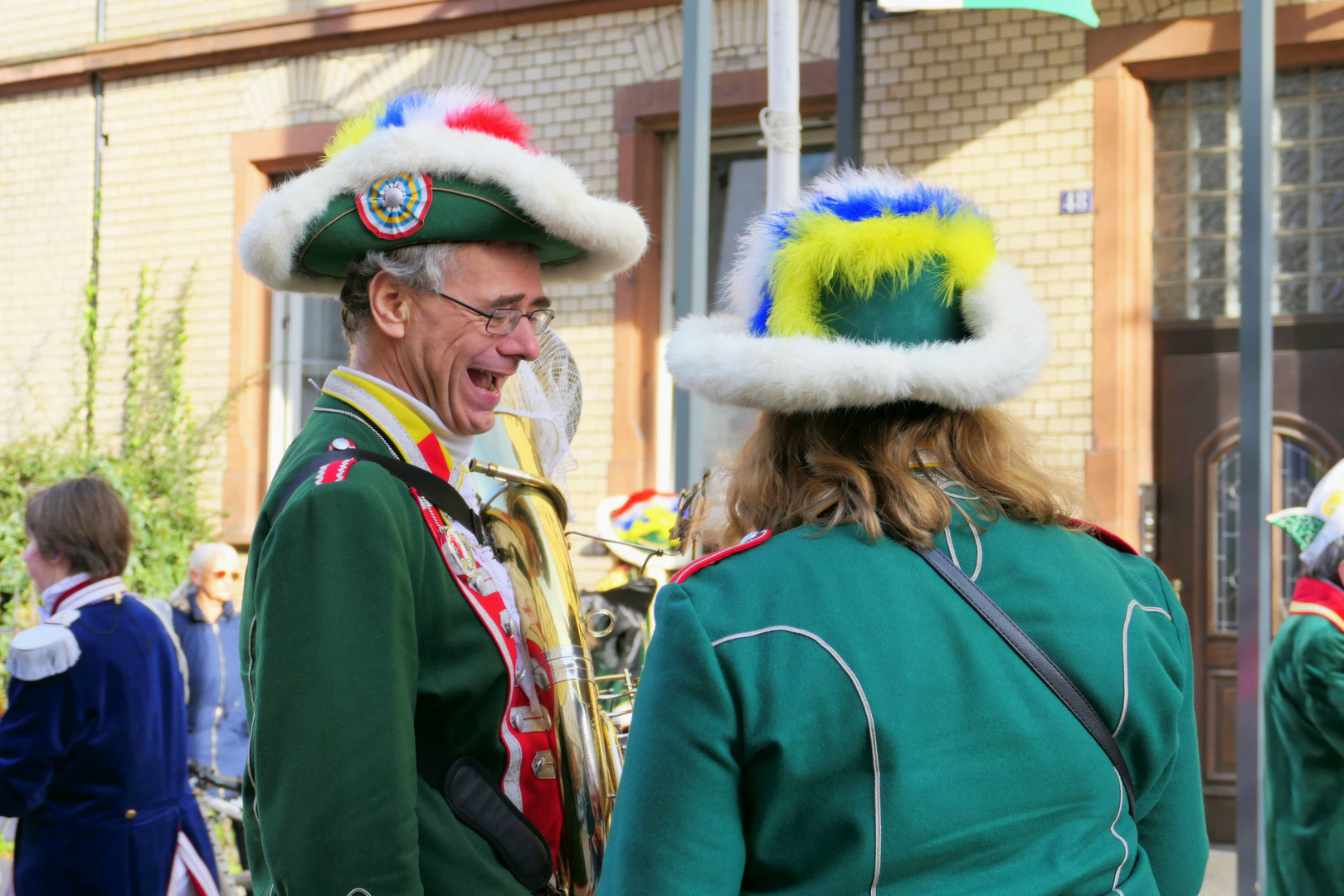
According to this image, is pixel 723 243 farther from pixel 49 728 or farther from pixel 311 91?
pixel 49 728

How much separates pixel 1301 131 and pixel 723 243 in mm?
3175

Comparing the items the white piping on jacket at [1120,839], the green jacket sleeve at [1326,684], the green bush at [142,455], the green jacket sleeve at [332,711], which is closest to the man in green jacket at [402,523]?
the green jacket sleeve at [332,711]

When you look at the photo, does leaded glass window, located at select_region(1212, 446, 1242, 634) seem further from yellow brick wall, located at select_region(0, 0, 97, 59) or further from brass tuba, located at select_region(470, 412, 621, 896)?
yellow brick wall, located at select_region(0, 0, 97, 59)

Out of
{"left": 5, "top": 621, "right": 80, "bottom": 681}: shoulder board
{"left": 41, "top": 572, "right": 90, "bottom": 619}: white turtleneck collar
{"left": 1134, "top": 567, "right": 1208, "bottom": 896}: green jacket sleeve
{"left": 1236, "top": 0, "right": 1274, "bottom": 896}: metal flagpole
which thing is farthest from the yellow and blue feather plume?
{"left": 1236, "top": 0, "right": 1274, "bottom": 896}: metal flagpole

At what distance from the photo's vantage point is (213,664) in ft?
17.3

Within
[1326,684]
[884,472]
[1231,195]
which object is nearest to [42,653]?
[884,472]

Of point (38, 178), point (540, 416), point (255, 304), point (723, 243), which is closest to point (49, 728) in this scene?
point (540, 416)

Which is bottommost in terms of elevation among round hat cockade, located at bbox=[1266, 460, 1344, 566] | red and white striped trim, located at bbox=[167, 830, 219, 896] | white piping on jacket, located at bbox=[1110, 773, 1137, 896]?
red and white striped trim, located at bbox=[167, 830, 219, 896]

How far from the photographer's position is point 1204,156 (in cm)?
650

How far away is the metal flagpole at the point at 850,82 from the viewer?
668 cm

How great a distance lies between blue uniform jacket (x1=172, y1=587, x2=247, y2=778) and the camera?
516 centimetres

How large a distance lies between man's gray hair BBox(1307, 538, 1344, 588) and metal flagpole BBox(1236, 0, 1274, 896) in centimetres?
120

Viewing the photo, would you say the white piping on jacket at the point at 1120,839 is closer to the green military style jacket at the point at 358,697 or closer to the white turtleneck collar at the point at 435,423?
the green military style jacket at the point at 358,697

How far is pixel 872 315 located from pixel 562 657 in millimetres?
716
